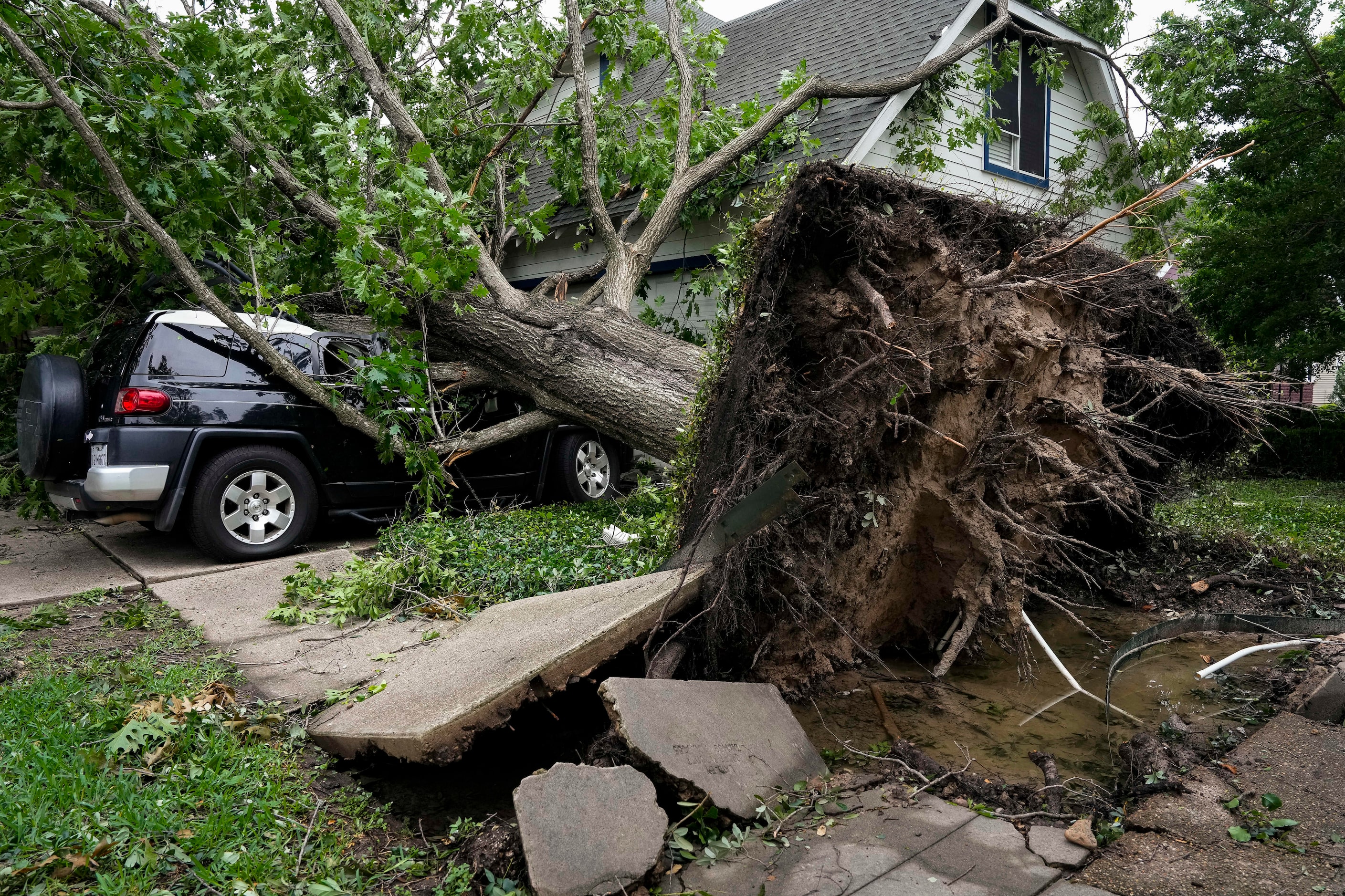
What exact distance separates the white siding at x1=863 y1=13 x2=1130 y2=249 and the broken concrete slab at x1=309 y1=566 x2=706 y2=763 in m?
7.32

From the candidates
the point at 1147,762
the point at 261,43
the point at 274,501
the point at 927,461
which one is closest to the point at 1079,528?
the point at 927,461

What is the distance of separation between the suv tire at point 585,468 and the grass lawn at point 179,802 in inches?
173

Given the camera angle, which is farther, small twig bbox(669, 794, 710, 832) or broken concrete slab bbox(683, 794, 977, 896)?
small twig bbox(669, 794, 710, 832)

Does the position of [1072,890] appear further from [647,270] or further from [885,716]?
[647,270]

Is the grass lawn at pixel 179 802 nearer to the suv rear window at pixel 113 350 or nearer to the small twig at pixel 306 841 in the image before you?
the small twig at pixel 306 841

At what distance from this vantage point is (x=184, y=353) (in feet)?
20.6

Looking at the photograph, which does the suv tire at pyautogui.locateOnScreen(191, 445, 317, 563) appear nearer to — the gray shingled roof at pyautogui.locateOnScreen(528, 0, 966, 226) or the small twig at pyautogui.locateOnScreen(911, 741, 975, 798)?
the gray shingled roof at pyautogui.locateOnScreen(528, 0, 966, 226)

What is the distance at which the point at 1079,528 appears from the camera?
6484mm

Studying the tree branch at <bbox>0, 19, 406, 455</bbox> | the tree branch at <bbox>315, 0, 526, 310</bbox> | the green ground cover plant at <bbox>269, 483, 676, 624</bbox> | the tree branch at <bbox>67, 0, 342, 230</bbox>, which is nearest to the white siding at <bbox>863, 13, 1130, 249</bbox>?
the tree branch at <bbox>315, 0, 526, 310</bbox>

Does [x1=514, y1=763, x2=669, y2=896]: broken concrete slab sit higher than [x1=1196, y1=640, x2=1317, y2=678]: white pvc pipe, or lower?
lower

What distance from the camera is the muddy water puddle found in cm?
372

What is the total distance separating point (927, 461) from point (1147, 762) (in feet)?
5.67

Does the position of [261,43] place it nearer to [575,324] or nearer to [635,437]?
[575,324]

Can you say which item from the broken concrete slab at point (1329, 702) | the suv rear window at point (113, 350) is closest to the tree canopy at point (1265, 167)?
the broken concrete slab at point (1329, 702)
